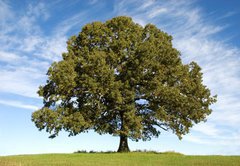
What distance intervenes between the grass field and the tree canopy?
5.61m

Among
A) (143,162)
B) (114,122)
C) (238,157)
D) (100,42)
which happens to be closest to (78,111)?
(114,122)

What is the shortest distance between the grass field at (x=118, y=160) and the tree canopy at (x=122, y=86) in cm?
561

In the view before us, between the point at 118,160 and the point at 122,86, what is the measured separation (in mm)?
11370

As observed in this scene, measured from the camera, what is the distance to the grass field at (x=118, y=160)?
40188mm

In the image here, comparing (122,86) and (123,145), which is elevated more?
(122,86)

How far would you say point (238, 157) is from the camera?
4516cm

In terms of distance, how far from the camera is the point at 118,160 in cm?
4272

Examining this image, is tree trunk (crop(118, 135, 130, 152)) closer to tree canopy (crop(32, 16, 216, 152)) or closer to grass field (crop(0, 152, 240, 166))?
tree canopy (crop(32, 16, 216, 152))

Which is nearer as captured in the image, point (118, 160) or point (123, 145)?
point (118, 160)

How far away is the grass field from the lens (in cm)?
4019

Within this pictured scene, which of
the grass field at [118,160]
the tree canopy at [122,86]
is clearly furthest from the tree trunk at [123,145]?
the grass field at [118,160]

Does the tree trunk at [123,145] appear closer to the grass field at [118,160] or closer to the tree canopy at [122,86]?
the tree canopy at [122,86]

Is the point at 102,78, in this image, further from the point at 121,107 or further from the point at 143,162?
the point at 143,162

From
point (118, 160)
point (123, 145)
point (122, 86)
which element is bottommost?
point (118, 160)
